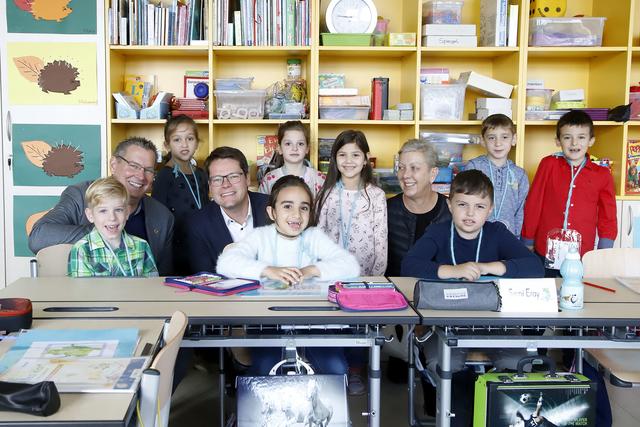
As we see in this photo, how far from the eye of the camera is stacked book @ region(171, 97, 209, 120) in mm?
4410

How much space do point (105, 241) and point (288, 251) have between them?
2.38 feet

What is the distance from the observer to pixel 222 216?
310 cm

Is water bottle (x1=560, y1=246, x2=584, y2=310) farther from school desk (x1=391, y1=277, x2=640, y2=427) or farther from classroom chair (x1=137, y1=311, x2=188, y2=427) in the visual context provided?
classroom chair (x1=137, y1=311, x2=188, y2=427)

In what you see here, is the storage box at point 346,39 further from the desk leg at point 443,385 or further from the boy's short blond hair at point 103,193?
the desk leg at point 443,385

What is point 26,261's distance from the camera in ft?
14.2

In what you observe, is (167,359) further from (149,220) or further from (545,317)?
(149,220)

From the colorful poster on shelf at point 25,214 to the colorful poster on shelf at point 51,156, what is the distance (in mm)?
105

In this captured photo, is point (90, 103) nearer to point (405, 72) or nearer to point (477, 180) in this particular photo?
point (405, 72)

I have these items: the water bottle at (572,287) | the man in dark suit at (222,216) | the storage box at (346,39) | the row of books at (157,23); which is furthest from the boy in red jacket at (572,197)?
the row of books at (157,23)

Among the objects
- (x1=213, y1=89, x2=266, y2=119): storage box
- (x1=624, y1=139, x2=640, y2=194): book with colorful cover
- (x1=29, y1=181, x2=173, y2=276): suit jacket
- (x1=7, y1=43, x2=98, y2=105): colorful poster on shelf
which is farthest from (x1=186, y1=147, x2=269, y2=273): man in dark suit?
(x1=624, y1=139, x2=640, y2=194): book with colorful cover

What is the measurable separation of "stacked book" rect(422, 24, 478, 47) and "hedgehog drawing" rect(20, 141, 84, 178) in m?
2.39

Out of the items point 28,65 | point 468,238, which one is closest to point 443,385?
point 468,238

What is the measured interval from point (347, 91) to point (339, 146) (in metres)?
1.14

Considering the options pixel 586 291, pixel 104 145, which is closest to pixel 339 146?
pixel 586 291
